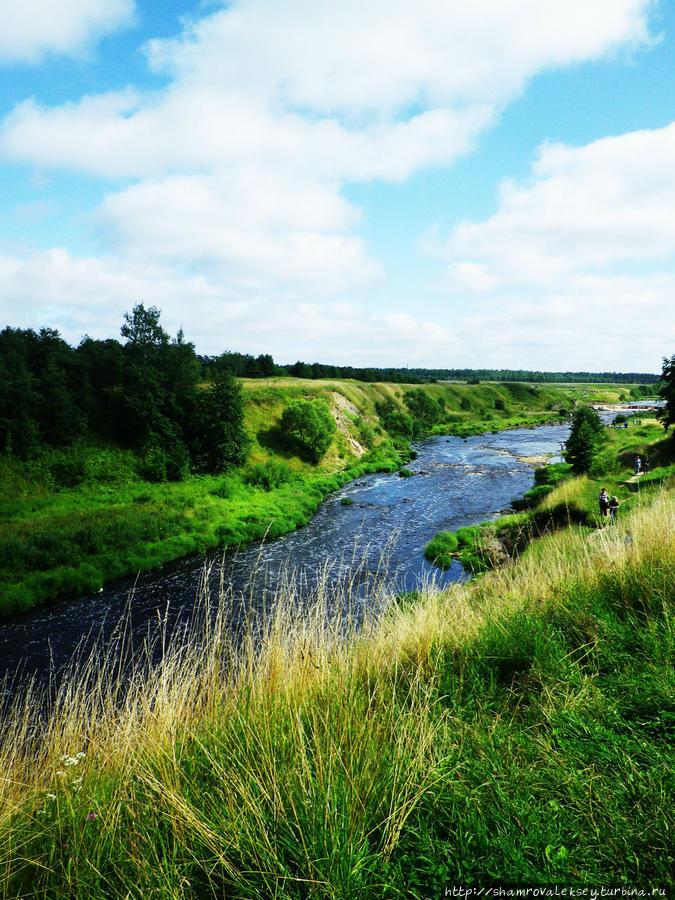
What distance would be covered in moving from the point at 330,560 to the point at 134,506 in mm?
16328

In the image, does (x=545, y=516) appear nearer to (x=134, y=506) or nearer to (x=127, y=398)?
(x=134, y=506)

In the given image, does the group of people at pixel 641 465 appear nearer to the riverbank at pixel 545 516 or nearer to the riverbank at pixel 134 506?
the riverbank at pixel 545 516

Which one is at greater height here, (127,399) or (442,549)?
(127,399)

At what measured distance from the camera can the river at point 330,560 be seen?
14.8 m

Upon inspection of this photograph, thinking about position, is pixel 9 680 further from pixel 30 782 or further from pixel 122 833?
pixel 122 833

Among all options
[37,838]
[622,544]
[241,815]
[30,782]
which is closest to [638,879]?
[241,815]

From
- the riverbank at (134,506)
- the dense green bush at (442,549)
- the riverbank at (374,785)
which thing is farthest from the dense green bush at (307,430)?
the riverbank at (374,785)

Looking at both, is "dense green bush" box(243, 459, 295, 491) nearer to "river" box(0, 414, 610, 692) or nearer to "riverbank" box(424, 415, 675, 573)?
"river" box(0, 414, 610, 692)

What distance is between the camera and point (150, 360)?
138 feet

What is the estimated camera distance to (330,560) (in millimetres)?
19859

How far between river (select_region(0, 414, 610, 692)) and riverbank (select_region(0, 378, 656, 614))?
124cm

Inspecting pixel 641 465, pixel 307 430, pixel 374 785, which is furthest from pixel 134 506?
pixel 641 465

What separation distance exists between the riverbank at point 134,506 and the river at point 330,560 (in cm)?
124

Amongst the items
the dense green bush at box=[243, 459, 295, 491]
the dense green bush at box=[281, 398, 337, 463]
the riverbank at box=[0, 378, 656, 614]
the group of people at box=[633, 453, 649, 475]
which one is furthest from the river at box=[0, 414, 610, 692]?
the group of people at box=[633, 453, 649, 475]
